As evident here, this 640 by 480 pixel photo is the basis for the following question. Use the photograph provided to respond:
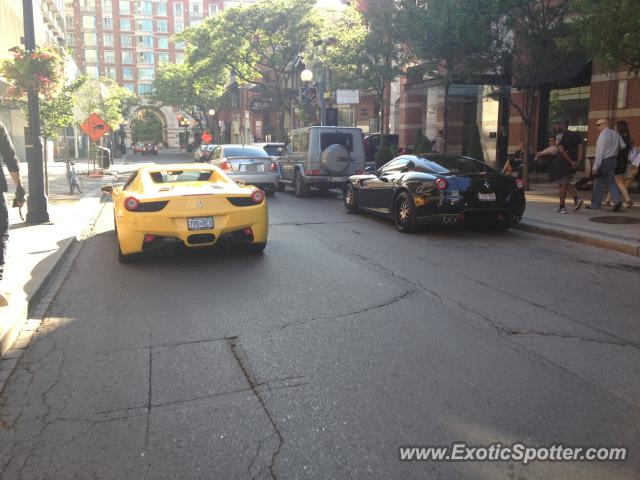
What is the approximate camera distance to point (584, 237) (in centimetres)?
957

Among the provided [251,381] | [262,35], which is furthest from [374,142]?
[251,381]

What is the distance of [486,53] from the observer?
1641cm

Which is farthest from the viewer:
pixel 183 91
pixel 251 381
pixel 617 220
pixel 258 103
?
pixel 183 91

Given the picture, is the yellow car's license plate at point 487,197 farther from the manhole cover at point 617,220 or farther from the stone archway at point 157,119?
the stone archway at point 157,119

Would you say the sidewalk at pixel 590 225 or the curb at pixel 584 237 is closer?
the curb at pixel 584 237

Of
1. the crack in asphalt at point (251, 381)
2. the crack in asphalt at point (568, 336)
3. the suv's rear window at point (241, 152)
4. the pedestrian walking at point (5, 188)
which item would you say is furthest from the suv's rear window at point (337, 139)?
the crack in asphalt at point (251, 381)

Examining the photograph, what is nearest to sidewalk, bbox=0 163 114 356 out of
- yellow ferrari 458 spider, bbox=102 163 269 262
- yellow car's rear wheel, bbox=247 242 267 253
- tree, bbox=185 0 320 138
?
yellow ferrari 458 spider, bbox=102 163 269 262

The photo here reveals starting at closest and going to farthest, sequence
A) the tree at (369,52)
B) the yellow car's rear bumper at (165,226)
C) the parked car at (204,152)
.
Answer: the yellow car's rear bumper at (165,226) → the tree at (369,52) → the parked car at (204,152)

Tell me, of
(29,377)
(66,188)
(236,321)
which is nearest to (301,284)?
(236,321)

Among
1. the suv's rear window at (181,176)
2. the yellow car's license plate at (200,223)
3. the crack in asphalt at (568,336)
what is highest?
the suv's rear window at (181,176)

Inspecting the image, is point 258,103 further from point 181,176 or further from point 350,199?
point 181,176

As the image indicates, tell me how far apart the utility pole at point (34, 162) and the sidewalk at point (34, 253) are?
26 cm

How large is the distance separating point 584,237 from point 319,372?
7076mm

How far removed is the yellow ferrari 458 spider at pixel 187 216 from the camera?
7.23 metres
